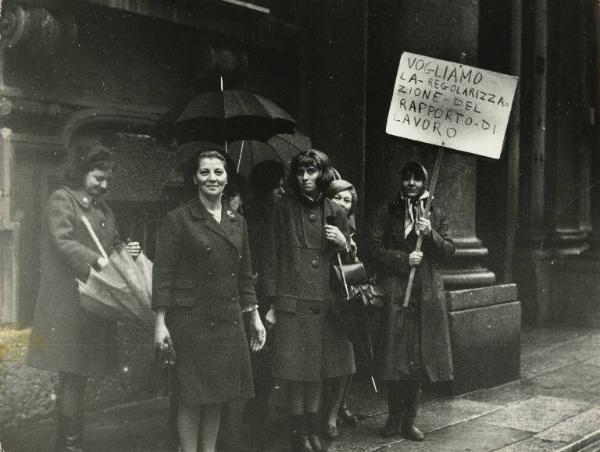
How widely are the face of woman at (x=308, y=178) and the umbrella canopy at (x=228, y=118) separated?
1.74 ft

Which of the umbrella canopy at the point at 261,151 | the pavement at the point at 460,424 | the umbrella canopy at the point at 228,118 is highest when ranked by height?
the umbrella canopy at the point at 228,118

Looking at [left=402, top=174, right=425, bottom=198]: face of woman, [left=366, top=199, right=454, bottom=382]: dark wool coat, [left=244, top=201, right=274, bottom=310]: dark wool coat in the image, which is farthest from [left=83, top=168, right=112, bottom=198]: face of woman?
[left=402, top=174, right=425, bottom=198]: face of woman

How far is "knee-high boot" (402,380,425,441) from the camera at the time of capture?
18.6ft

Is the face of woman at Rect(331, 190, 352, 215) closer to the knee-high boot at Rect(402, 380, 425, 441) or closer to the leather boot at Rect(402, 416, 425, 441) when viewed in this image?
the knee-high boot at Rect(402, 380, 425, 441)

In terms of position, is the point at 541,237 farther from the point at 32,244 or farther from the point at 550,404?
the point at 32,244

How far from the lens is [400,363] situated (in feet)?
18.5

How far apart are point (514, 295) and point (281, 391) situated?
135 inches

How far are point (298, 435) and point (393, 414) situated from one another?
1.02 metres

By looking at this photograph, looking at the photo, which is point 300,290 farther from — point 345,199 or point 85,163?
point 85,163

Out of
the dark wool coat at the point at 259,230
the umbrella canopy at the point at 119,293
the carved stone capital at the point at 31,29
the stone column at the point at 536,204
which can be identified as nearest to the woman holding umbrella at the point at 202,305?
the umbrella canopy at the point at 119,293

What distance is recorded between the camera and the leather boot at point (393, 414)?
18.8ft

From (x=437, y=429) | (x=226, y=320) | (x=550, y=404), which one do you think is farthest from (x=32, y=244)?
(x=550, y=404)

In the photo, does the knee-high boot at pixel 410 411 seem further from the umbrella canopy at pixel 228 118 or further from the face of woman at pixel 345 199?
the umbrella canopy at pixel 228 118

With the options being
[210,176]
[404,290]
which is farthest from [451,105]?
[210,176]
